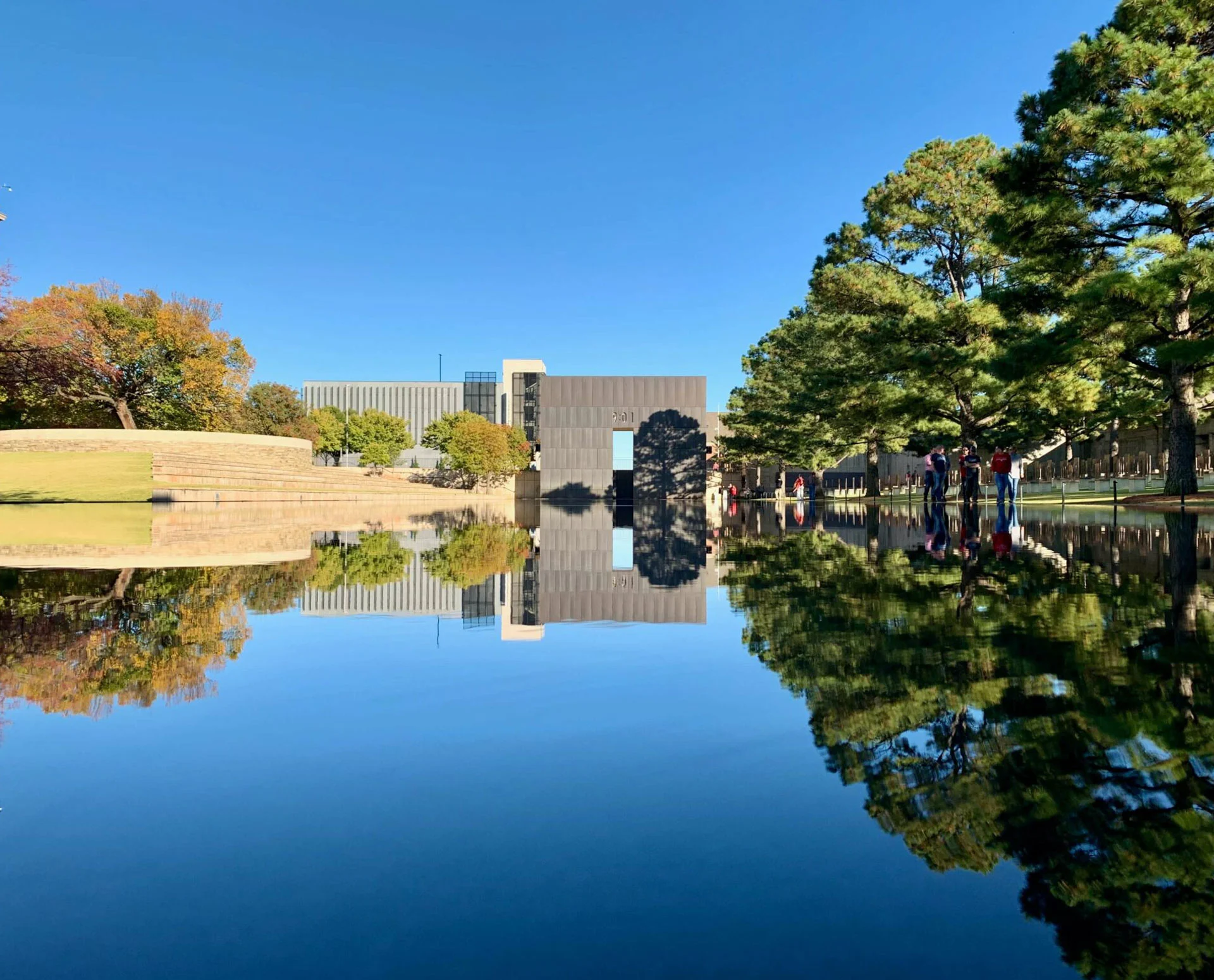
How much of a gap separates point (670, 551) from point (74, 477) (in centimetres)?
3534

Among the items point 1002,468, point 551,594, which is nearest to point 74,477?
point 551,594

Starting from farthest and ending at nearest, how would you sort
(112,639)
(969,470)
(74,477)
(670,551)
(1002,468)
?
(74,477) → (969,470) → (1002,468) → (670,551) → (112,639)

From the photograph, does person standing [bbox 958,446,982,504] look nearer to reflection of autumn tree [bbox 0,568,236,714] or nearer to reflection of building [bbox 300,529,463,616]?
reflection of building [bbox 300,529,463,616]

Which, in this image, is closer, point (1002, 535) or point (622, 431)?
point (1002, 535)

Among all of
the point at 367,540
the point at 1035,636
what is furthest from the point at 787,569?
the point at 367,540

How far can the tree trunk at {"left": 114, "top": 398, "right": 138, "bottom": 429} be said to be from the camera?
160ft

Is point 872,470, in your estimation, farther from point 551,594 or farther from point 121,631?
point 121,631

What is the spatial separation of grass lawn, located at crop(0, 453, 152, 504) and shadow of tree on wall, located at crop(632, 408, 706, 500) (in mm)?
37296

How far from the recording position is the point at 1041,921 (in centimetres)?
165

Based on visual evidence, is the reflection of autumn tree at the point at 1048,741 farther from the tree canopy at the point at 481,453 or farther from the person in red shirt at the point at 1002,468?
the tree canopy at the point at 481,453

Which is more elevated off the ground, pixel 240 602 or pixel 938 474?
pixel 938 474

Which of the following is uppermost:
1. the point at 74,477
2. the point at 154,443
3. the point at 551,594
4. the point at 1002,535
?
the point at 154,443

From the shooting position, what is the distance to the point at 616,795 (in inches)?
93.4

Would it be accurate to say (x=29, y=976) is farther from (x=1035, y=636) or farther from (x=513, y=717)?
(x=1035, y=636)
